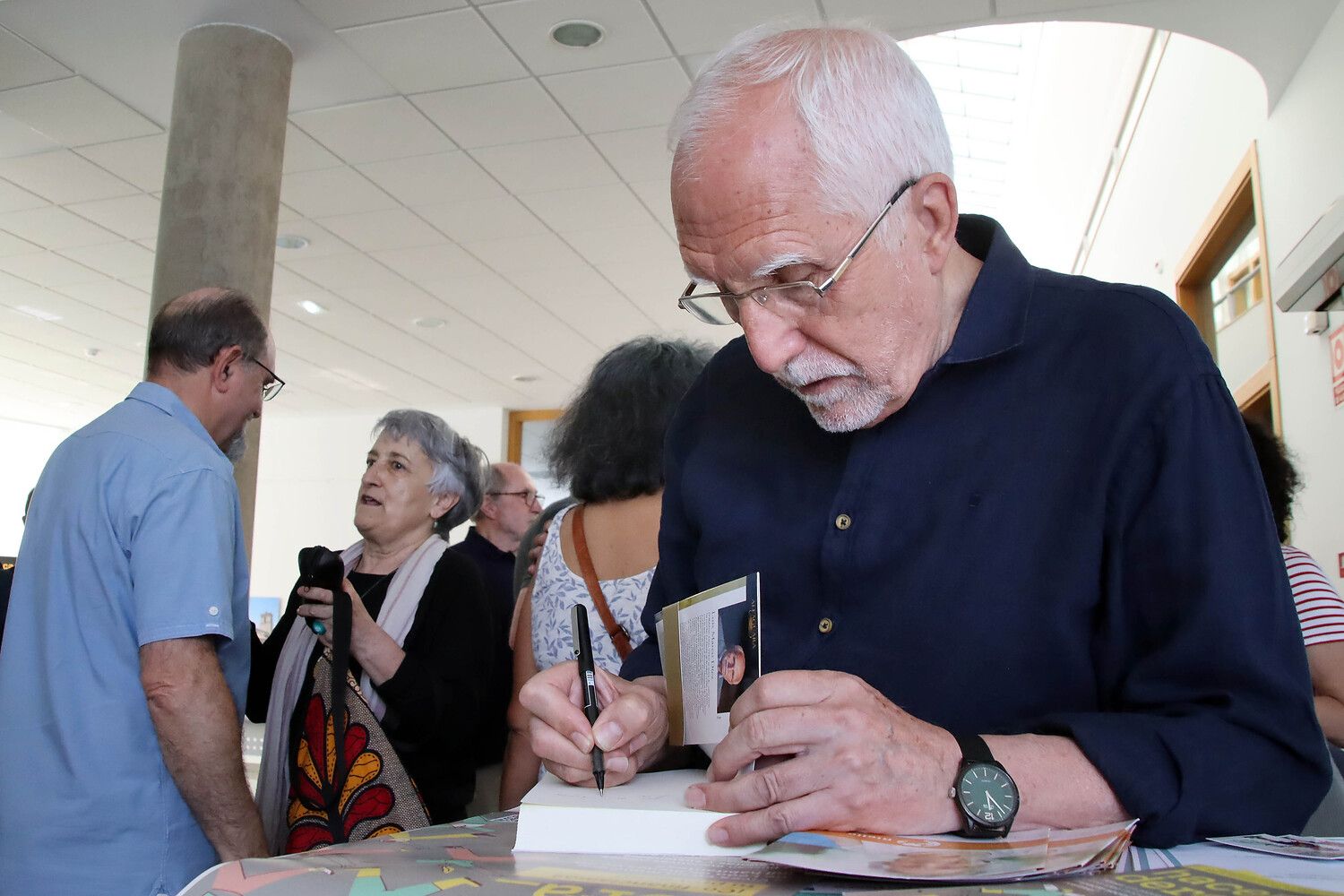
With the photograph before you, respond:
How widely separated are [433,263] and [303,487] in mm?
6921

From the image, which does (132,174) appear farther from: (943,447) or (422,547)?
(943,447)

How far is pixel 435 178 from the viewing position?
607 centimetres

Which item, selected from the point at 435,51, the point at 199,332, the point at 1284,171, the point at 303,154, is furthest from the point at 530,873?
the point at 303,154

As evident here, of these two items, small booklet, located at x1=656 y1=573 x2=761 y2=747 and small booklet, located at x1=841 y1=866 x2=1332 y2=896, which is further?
small booklet, located at x1=656 y1=573 x2=761 y2=747

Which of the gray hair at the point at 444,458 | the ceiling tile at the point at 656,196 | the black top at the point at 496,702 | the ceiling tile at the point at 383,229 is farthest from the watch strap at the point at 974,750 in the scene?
the ceiling tile at the point at 383,229

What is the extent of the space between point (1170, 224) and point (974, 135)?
6.19 ft

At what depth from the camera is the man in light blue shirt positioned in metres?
1.77

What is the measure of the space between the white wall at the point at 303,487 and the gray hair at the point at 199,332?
35.3ft

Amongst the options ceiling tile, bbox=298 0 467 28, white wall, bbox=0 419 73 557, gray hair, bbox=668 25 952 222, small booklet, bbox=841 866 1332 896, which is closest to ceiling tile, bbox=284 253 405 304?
ceiling tile, bbox=298 0 467 28

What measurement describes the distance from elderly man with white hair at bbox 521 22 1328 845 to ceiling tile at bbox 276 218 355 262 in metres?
6.34

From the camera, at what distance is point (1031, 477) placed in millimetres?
935

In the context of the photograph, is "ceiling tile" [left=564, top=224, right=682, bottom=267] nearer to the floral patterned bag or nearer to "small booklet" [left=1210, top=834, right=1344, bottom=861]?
the floral patterned bag

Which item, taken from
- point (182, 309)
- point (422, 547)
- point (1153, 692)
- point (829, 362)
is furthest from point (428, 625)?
point (1153, 692)

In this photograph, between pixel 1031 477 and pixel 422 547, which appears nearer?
pixel 1031 477
